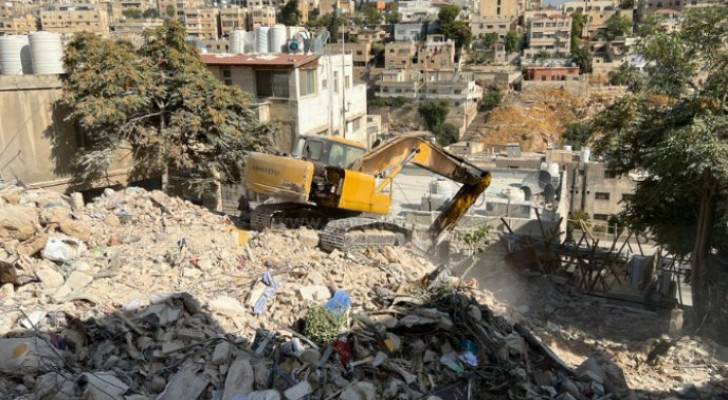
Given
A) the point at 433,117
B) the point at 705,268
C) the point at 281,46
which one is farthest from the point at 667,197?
the point at 433,117

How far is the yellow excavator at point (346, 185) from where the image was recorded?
388 inches

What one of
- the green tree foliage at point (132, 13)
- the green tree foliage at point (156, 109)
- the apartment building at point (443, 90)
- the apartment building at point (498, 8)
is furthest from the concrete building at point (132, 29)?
the apartment building at point (498, 8)

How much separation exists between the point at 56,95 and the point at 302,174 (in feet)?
24.2

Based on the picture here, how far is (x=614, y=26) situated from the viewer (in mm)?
90500

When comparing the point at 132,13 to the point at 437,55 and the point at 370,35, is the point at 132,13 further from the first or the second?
the point at 437,55

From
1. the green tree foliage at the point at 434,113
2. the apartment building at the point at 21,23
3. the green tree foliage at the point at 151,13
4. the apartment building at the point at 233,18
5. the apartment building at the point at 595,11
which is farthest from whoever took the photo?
the green tree foliage at the point at 151,13

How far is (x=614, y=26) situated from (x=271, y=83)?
85.7m

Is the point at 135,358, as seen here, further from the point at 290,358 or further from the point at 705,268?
the point at 705,268

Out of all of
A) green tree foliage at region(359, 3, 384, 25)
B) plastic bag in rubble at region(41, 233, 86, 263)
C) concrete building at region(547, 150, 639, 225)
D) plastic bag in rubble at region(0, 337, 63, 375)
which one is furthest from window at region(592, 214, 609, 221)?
green tree foliage at region(359, 3, 384, 25)

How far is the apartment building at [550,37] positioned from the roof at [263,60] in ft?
254

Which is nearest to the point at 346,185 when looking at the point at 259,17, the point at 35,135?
the point at 35,135

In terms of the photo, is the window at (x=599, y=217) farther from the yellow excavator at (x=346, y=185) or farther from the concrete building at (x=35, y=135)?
the concrete building at (x=35, y=135)

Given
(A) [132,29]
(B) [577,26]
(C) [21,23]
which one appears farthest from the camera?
(C) [21,23]

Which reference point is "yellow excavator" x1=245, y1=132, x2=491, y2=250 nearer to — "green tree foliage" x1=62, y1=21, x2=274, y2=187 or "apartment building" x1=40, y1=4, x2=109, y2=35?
"green tree foliage" x1=62, y1=21, x2=274, y2=187
